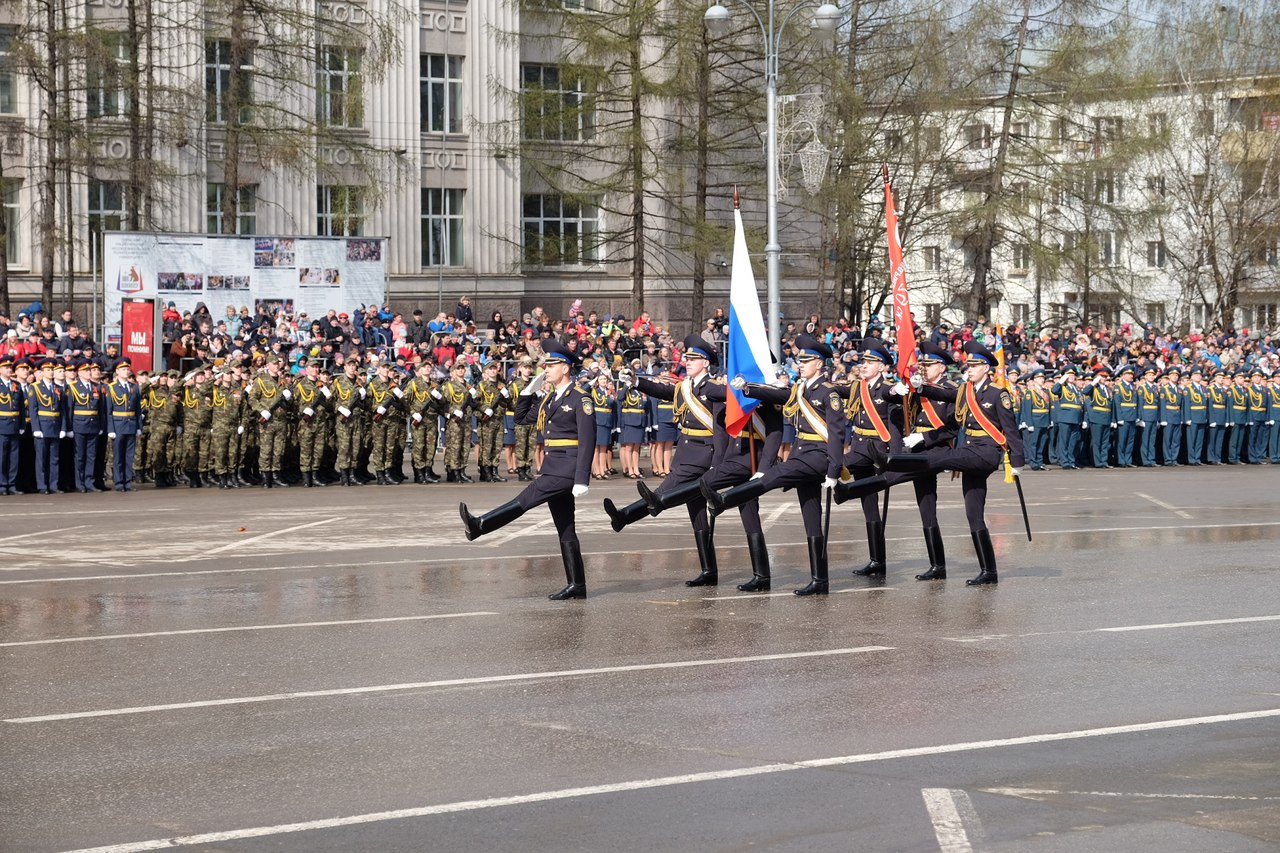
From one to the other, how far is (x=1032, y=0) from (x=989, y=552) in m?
34.6

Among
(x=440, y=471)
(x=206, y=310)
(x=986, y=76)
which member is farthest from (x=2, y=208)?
(x=986, y=76)

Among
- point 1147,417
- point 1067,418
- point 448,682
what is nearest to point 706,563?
point 448,682

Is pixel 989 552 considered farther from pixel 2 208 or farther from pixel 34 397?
pixel 2 208

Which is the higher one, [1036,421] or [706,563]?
[1036,421]

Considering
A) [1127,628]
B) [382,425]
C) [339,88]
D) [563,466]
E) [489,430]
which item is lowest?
[1127,628]

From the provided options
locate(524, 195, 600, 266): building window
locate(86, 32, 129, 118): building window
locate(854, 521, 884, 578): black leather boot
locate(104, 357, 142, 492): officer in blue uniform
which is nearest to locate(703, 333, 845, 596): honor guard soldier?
locate(854, 521, 884, 578): black leather boot

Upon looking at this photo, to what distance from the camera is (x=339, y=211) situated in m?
40.8

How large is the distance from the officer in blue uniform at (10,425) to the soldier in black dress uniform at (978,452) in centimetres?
1398

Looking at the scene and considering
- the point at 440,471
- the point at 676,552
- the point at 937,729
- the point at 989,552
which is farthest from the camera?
the point at 440,471

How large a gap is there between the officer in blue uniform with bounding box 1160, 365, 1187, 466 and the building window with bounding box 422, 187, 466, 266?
18359 millimetres

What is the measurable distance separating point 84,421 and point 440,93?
2199 centimetres

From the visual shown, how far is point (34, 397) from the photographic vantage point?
78.2ft

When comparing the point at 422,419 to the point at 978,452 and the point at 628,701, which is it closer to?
the point at 978,452

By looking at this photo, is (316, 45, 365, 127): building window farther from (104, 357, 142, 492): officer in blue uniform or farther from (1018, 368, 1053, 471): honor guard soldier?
(1018, 368, 1053, 471): honor guard soldier
